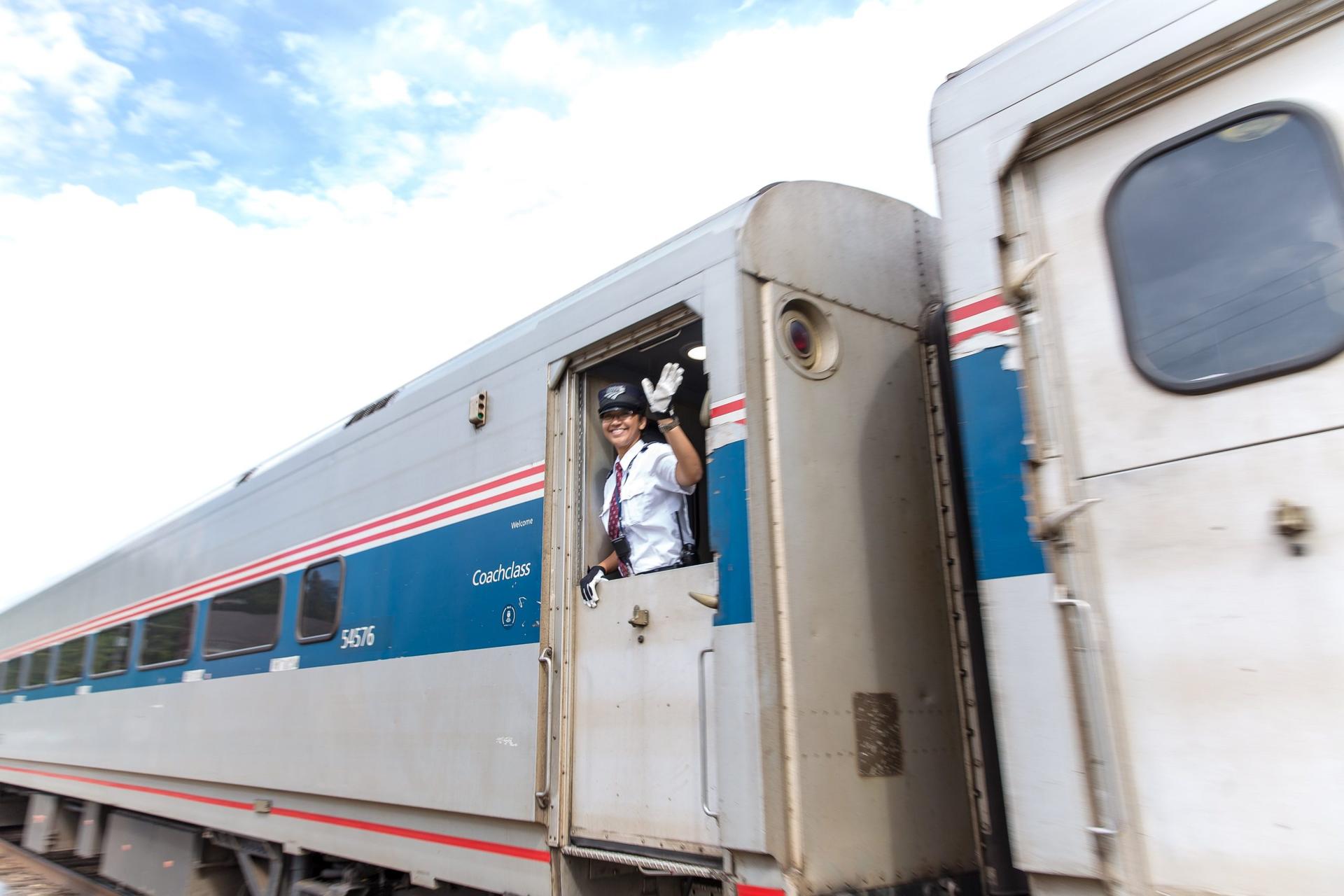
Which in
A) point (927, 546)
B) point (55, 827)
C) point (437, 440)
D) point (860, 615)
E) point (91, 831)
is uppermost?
point (437, 440)

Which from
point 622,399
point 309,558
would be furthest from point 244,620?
point 622,399

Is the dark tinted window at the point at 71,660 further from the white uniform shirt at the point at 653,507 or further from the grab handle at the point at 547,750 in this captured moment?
the white uniform shirt at the point at 653,507

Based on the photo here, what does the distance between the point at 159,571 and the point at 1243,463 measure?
7761 millimetres

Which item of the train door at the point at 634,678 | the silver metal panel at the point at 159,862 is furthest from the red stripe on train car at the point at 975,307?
the silver metal panel at the point at 159,862

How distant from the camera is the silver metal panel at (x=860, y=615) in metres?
2.52

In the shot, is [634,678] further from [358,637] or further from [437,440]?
[358,637]

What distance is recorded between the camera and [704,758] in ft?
8.79

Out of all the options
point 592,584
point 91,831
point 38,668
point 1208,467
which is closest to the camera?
point 1208,467

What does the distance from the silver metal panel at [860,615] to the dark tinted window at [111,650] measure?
7.22 meters

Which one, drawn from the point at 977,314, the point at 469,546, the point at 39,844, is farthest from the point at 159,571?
the point at 977,314

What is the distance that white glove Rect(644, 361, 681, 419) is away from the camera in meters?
3.22

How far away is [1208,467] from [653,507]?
6.05 ft

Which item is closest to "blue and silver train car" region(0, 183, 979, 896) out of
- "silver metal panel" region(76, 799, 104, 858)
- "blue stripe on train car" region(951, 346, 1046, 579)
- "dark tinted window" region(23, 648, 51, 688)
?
"blue stripe on train car" region(951, 346, 1046, 579)

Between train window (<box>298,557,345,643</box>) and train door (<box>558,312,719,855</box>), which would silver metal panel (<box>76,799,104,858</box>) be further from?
train door (<box>558,312,719,855</box>)
